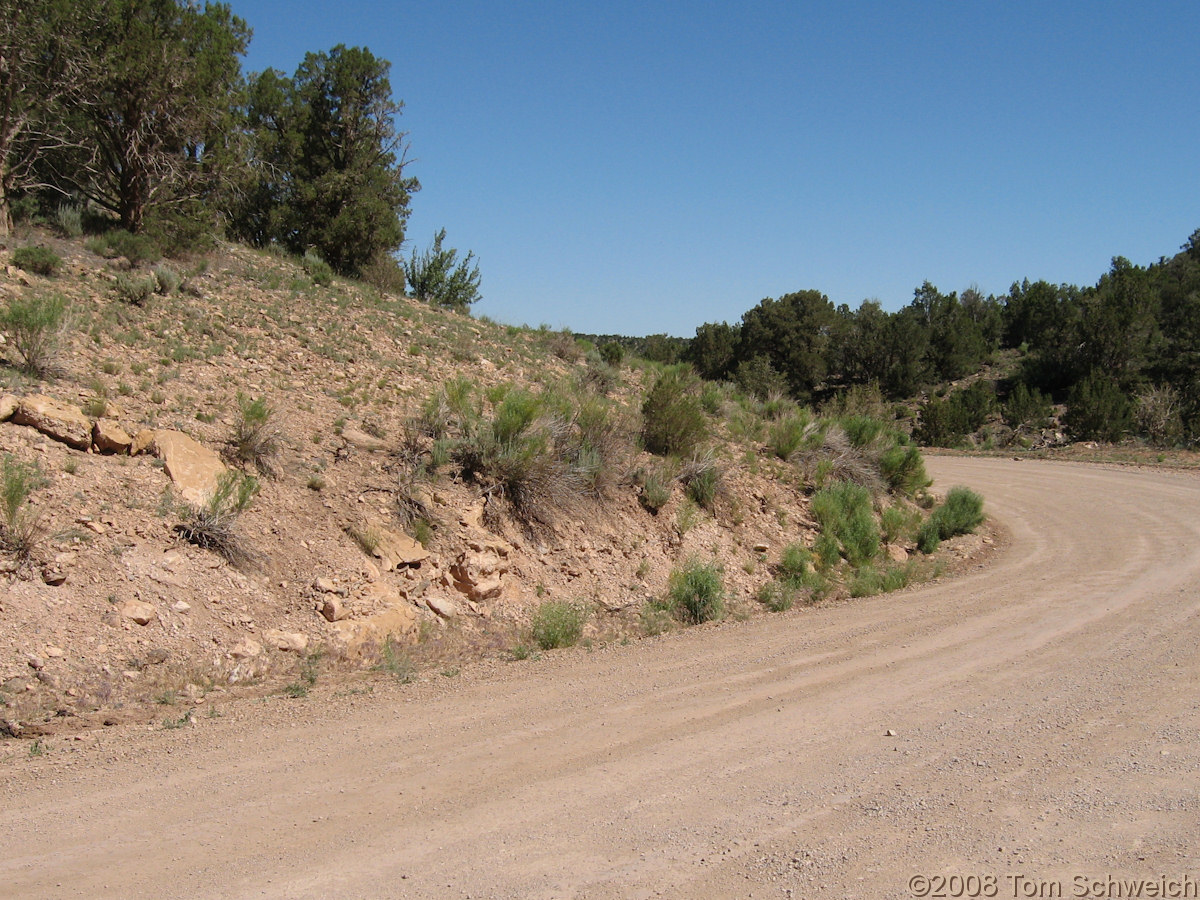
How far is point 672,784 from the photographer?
16.7 ft

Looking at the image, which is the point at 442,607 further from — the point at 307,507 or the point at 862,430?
the point at 862,430

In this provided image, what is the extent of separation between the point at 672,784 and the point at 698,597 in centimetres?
569

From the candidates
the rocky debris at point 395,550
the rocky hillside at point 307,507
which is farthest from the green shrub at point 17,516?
the rocky debris at point 395,550

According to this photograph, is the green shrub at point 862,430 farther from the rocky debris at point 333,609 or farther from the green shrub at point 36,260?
the green shrub at point 36,260

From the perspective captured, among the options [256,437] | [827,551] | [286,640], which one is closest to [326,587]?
[286,640]

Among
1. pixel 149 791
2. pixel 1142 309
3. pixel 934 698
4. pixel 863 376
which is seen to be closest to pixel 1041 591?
pixel 934 698

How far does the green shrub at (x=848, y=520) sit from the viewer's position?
45.9ft

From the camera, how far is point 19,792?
4.93 metres

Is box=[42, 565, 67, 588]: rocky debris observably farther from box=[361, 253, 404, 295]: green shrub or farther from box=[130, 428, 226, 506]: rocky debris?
box=[361, 253, 404, 295]: green shrub

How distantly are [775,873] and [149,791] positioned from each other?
3691 mm

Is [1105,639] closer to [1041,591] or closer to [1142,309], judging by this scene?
[1041,591]

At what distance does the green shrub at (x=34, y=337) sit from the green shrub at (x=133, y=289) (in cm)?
317

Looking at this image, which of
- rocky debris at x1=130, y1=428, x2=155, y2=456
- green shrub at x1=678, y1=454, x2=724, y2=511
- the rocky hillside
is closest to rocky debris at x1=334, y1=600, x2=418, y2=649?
the rocky hillside

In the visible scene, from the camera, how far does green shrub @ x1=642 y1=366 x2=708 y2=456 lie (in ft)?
48.8
